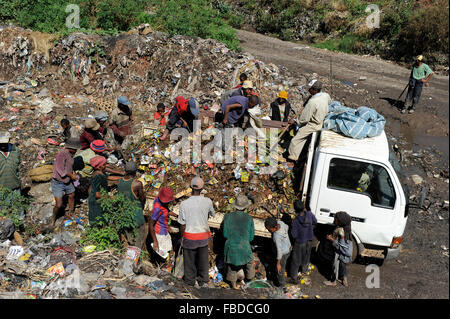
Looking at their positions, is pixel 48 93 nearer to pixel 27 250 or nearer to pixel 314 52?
pixel 27 250

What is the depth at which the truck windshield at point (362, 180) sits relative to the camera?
520 cm

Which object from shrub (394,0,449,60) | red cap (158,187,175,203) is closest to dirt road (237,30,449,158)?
shrub (394,0,449,60)

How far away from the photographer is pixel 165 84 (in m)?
10.7

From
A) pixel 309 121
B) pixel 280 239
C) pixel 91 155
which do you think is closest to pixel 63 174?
pixel 91 155

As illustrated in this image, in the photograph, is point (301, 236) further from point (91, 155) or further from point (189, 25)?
point (189, 25)

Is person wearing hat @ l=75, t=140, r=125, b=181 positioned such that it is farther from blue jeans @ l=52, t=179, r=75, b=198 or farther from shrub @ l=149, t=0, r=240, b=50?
shrub @ l=149, t=0, r=240, b=50

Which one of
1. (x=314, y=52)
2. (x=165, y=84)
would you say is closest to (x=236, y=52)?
(x=165, y=84)

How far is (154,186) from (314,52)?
38.8 ft

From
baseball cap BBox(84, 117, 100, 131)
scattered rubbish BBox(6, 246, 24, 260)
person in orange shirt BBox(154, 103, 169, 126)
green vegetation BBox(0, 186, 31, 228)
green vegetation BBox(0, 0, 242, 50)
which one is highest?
green vegetation BBox(0, 0, 242, 50)

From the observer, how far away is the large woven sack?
688 cm

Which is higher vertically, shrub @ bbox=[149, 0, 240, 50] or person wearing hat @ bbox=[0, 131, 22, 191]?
shrub @ bbox=[149, 0, 240, 50]

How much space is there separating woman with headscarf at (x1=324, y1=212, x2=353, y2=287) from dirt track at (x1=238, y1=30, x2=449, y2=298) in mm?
339

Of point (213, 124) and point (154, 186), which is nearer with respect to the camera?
point (154, 186)

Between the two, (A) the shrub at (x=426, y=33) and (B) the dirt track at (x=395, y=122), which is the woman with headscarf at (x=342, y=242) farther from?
(A) the shrub at (x=426, y=33)
